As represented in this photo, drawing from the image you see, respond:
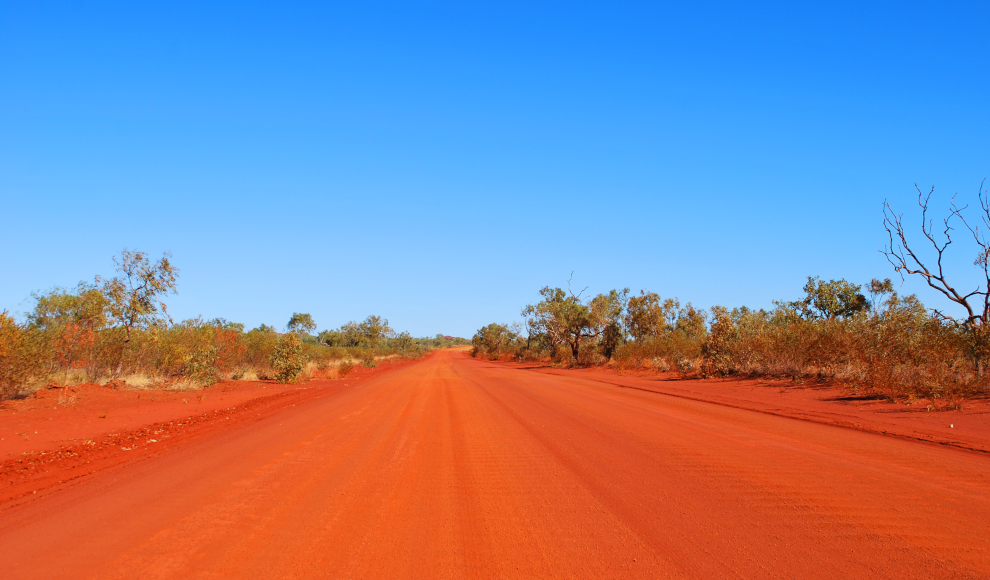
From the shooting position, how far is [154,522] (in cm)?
495

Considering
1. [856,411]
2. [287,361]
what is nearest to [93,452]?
[856,411]

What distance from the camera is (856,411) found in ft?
38.1

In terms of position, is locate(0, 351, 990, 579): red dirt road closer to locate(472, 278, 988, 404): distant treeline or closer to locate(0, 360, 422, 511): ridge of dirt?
locate(0, 360, 422, 511): ridge of dirt

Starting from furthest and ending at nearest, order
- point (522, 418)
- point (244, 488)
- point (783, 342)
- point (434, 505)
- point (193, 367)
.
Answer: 1. point (193, 367)
2. point (783, 342)
3. point (522, 418)
4. point (244, 488)
5. point (434, 505)

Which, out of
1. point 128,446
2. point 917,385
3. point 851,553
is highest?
point 917,385

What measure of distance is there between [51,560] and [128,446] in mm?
6334

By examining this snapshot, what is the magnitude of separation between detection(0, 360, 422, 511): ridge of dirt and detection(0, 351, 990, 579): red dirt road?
0.50 meters

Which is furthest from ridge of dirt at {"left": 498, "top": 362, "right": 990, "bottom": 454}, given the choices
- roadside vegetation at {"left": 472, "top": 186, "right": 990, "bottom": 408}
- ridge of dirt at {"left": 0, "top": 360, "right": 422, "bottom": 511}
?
ridge of dirt at {"left": 0, "top": 360, "right": 422, "bottom": 511}

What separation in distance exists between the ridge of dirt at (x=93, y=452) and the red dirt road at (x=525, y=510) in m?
0.50

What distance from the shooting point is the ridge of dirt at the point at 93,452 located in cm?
679

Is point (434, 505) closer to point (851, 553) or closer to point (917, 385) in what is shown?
point (851, 553)

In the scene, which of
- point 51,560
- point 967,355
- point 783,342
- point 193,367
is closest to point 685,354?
point 783,342

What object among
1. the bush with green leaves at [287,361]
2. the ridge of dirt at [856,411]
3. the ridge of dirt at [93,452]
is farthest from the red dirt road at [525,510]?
the bush with green leaves at [287,361]

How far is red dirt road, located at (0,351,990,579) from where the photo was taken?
154 inches
